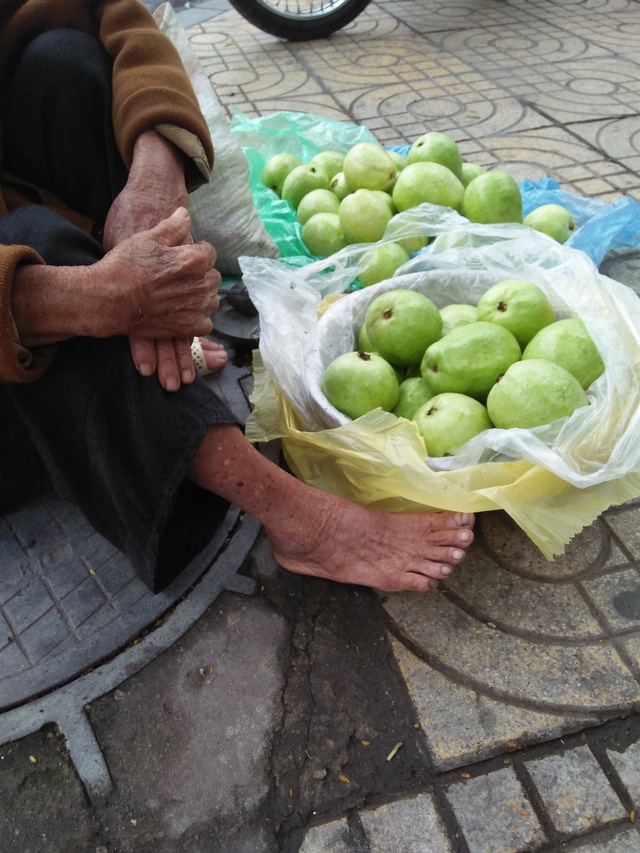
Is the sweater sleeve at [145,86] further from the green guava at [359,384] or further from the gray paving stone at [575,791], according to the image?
the gray paving stone at [575,791]

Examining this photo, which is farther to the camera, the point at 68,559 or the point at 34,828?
the point at 68,559

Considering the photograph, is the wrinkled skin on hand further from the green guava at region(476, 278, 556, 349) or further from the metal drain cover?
the green guava at region(476, 278, 556, 349)

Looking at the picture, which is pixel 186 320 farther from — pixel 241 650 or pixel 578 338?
pixel 578 338

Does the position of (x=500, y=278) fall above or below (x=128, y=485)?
above

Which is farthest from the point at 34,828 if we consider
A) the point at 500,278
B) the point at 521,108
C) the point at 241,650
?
the point at 521,108

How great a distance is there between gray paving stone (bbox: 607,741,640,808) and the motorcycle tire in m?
5.36

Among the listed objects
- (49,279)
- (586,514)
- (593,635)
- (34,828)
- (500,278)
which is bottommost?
(34,828)

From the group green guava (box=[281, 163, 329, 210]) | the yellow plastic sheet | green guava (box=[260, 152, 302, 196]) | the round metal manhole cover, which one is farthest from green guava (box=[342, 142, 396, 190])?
the round metal manhole cover

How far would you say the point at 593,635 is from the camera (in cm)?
167

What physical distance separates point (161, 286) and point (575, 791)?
141cm

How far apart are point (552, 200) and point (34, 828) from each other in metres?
2.94

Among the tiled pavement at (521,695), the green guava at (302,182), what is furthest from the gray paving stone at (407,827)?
the green guava at (302,182)

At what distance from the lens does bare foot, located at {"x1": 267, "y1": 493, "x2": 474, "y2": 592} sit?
1735 millimetres

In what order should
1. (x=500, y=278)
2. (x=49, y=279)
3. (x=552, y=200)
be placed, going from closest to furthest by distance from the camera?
(x=49, y=279) → (x=500, y=278) → (x=552, y=200)
